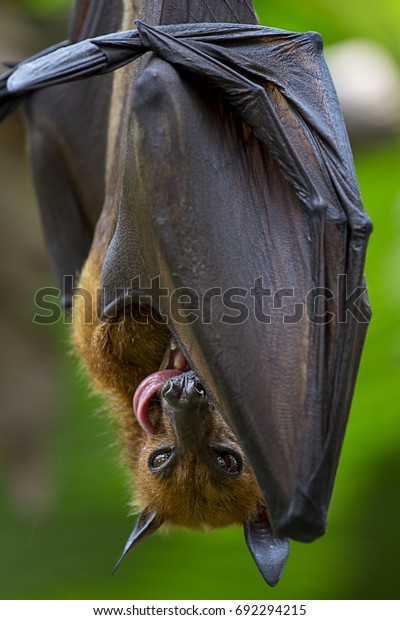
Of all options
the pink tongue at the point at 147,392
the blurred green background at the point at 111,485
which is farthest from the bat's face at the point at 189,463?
the blurred green background at the point at 111,485

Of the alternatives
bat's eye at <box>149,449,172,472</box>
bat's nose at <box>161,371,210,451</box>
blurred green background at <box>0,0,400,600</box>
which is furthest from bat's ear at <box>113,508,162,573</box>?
blurred green background at <box>0,0,400,600</box>

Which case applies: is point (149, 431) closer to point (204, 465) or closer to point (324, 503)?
point (204, 465)

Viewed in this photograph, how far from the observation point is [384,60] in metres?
5.39

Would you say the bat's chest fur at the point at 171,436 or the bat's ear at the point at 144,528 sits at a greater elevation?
the bat's chest fur at the point at 171,436

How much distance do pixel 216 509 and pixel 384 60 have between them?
3.13 m

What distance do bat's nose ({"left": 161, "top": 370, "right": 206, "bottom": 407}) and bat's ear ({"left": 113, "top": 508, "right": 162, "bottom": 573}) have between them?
2.22 ft

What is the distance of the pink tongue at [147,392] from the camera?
11.1 feet

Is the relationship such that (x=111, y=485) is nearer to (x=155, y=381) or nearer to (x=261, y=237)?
(x=155, y=381)

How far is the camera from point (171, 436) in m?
3.39

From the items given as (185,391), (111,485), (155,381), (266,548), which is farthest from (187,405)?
(111,485)

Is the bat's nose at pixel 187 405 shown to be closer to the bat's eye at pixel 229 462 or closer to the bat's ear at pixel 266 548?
the bat's eye at pixel 229 462

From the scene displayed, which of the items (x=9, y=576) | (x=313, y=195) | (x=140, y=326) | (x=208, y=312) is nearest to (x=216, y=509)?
(x=140, y=326)

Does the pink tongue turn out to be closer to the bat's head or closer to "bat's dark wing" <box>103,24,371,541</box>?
the bat's head

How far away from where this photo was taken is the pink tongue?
133 inches
